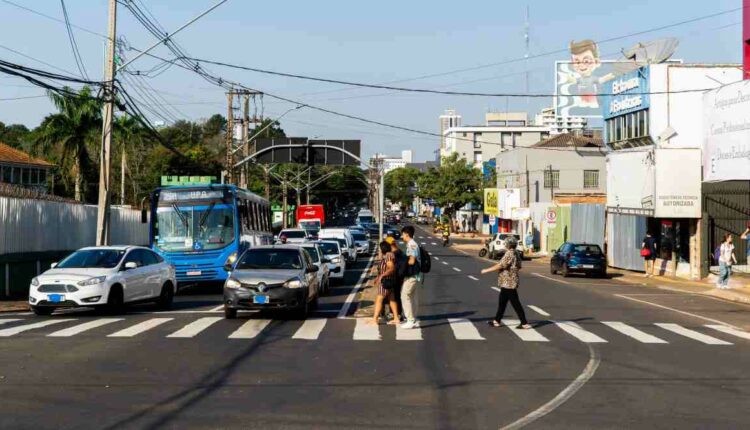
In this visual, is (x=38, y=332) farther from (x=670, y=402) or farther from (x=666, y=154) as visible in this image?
(x=666, y=154)

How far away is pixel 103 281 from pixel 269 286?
372cm

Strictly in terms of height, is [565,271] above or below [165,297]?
below

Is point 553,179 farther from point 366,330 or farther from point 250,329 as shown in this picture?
point 250,329

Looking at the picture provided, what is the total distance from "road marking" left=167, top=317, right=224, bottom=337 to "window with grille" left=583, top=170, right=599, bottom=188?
6307cm

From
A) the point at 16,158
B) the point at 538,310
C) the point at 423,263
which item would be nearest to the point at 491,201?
the point at 16,158

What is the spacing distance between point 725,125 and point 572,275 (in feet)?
43.5

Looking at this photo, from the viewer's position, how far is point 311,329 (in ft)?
54.9

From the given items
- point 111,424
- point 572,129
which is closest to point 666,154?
point 111,424

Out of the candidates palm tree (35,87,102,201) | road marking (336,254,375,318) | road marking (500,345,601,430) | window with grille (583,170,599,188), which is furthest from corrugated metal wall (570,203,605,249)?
road marking (500,345,601,430)

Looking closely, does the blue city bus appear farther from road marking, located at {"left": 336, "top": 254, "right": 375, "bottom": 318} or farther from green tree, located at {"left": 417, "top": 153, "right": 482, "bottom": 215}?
green tree, located at {"left": 417, "top": 153, "right": 482, "bottom": 215}

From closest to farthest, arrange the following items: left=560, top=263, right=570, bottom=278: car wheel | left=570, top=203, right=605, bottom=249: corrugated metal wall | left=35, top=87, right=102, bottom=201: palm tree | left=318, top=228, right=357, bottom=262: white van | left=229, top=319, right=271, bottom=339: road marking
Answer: left=229, top=319, right=271, bottom=339: road marking, left=560, top=263, right=570, bottom=278: car wheel, left=318, top=228, right=357, bottom=262: white van, left=35, top=87, right=102, bottom=201: palm tree, left=570, top=203, right=605, bottom=249: corrugated metal wall

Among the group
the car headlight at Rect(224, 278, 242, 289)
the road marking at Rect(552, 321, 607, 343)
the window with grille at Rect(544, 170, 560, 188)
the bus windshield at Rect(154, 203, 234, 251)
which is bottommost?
the road marking at Rect(552, 321, 607, 343)

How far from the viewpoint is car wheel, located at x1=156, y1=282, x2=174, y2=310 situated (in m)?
21.6

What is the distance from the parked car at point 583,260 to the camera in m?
37.3
